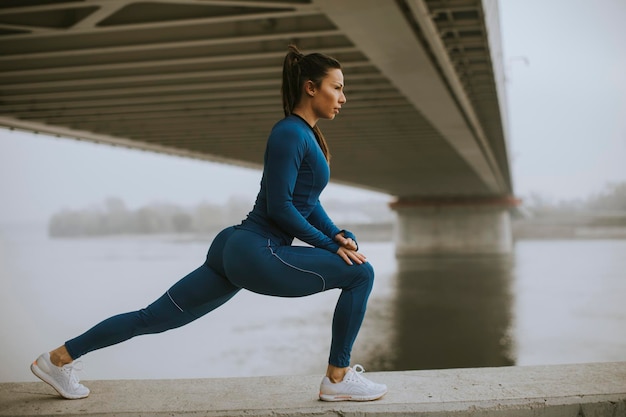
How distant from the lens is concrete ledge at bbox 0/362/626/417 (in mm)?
3225

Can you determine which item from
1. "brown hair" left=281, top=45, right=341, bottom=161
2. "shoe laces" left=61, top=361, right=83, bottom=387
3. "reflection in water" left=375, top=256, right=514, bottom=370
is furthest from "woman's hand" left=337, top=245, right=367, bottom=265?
"reflection in water" left=375, top=256, right=514, bottom=370

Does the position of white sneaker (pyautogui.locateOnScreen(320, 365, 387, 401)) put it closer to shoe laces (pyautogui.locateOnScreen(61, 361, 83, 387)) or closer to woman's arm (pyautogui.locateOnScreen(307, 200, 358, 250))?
woman's arm (pyautogui.locateOnScreen(307, 200, 358, 250))

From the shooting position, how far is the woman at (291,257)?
313cm

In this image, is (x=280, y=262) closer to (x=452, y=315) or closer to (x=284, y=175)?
(x=284, y=175)

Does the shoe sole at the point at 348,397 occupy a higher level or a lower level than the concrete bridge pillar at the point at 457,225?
higher

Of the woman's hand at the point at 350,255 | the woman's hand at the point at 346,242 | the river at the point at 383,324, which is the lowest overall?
the river at the point at 383,324

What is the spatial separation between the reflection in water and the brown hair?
16.4m

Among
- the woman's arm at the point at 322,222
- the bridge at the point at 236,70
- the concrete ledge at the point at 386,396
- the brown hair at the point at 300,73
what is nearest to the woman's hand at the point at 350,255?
the woman's arm at the point at 322,222

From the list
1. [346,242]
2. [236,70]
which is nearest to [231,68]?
[236,70]

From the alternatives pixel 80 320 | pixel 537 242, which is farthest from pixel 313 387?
pixel 537 242

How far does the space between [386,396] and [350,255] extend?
69 cm

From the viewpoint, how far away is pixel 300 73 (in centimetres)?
333

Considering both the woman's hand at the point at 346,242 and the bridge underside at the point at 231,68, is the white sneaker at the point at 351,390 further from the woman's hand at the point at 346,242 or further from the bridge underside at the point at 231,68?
the bridge underside at the point at 231,68

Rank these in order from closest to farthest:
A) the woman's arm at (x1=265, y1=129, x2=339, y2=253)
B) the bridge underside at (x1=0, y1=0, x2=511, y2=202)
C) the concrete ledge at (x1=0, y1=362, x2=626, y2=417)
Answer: the woman's arm at (x1=265, y1=129, x2=339, y2=253), the concrete ledge at (x1=0, y1=362, x2=626, y2=417), the bridge underside at (x1=0, y1=0, x2=511, y2=202)
